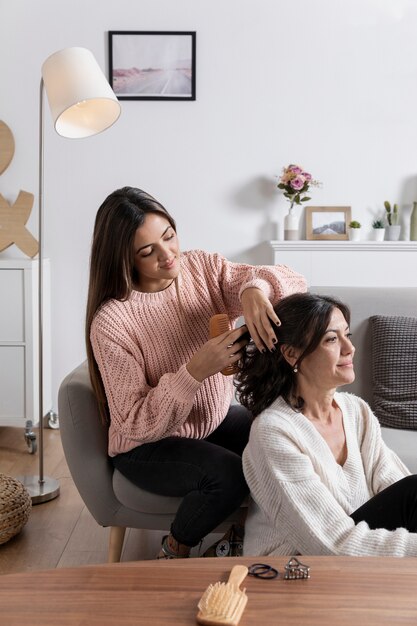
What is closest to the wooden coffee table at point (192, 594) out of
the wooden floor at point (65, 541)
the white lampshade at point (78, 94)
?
the wooden floor at point (65, 541)

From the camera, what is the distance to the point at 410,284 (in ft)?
14.3

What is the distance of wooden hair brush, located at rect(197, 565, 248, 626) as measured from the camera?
1.19 meters

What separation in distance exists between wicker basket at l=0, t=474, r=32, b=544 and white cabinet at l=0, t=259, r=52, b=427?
1.13 metres

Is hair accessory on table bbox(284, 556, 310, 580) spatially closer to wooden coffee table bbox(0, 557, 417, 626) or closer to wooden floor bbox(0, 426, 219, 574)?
wooden coffee table bbox(0, 557, 417, 626)

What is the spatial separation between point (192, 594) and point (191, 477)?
2.81 feet

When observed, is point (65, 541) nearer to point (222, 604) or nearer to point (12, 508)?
point (12, 508)

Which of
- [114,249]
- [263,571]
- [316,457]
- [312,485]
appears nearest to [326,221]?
[114,249]

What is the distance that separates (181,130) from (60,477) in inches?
76.0

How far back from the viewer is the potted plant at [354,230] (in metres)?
4.34

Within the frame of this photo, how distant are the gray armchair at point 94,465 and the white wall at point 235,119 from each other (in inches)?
88.0

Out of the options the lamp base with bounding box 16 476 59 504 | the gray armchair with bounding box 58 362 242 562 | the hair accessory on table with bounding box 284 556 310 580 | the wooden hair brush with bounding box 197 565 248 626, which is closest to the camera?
the wooden hair brush with bounding box 197 565 248 626

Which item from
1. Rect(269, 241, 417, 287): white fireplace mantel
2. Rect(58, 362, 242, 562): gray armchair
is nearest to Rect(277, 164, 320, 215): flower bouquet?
Rect(269, 241, 417, 287): white fireplace mantel

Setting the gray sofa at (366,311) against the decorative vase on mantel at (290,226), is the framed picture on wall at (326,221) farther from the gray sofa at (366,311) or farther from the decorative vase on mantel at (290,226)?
the gray sofa at (366,311)

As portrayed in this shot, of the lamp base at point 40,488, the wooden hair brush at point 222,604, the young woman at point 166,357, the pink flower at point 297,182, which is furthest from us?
the pink flower at point 297,182
